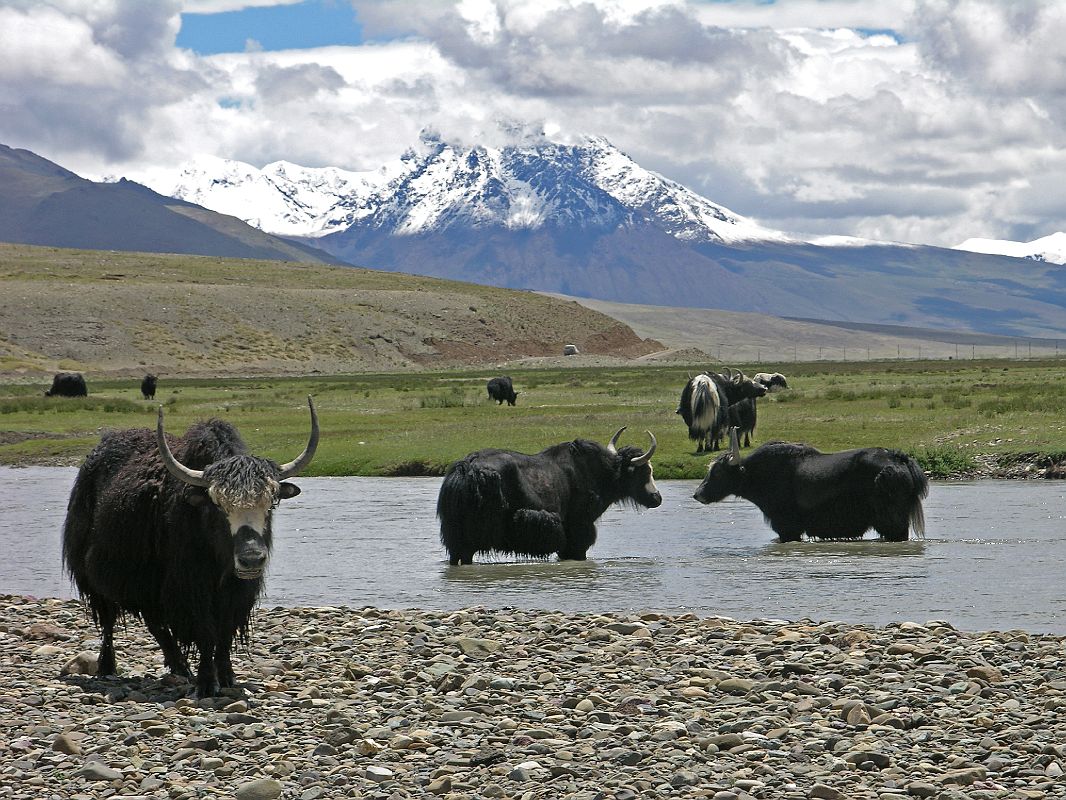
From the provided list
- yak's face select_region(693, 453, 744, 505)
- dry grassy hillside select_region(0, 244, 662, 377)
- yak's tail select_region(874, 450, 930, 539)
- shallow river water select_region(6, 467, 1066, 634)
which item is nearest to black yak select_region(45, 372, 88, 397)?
dry grassy hillside select_region(0, 244, 662, 377)

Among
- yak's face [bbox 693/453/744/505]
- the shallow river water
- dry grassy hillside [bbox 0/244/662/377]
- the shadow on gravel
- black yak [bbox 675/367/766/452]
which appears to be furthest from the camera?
dry grassy hillside [bbox 0/244/662/377]

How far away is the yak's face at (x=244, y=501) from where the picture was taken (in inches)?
337

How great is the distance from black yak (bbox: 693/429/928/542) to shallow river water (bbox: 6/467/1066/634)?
252 mm

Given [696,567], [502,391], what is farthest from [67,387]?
[696,567]

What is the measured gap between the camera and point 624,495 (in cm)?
1702

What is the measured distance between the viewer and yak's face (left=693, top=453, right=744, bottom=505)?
18281 mm

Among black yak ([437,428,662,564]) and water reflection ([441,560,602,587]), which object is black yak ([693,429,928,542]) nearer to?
black yak ([437,428,662,564])

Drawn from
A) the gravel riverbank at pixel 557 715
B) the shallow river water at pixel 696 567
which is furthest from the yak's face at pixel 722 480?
the gravel riverbank at pixel 557 715

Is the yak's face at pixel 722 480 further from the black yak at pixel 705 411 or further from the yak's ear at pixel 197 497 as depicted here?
the yak's ear at pixel 197 497

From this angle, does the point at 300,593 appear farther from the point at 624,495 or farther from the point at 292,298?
the point at 292,298

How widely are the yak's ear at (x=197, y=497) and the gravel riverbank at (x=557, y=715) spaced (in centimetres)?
118

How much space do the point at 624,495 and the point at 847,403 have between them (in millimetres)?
27353

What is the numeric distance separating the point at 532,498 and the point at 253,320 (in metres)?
104

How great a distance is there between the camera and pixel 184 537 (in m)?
8.98
